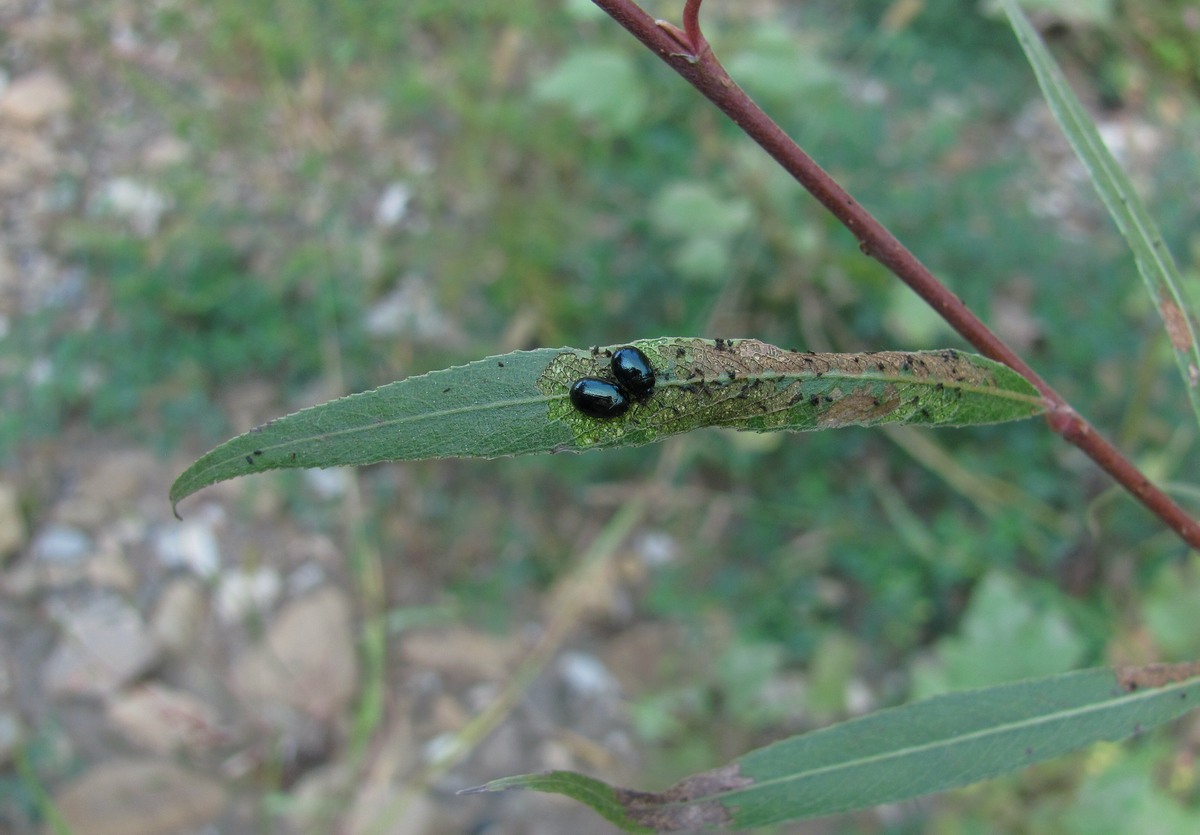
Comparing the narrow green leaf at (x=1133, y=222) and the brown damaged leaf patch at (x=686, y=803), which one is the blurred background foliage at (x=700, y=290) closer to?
the narrow green leaf at (x=1133, y=222)

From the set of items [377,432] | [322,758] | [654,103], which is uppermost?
[654,103]

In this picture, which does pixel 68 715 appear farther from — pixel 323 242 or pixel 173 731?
pixel 323 242

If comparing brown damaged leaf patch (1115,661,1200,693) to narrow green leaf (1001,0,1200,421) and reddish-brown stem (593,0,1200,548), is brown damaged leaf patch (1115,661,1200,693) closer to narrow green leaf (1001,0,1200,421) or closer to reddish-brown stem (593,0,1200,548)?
reddish-brown stem (593,0,1200,548)

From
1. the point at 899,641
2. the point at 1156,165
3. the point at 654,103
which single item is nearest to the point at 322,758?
the point at 899,641

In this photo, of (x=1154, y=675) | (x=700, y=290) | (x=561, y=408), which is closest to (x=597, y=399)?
(x=561, y=408)

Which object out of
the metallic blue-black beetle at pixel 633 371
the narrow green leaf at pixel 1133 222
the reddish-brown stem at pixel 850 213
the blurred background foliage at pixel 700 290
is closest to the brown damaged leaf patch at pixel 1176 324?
the narrow green leaf at pixel 1133 222

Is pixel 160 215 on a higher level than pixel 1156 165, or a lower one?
higher
